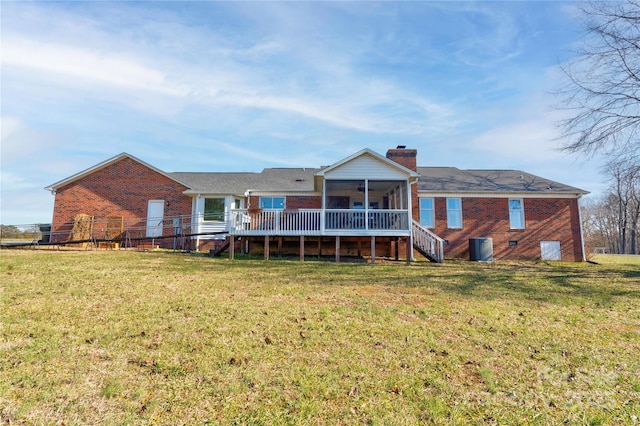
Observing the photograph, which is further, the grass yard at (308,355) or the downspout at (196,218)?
the downspout at (196,218)

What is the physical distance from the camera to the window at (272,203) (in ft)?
58.5

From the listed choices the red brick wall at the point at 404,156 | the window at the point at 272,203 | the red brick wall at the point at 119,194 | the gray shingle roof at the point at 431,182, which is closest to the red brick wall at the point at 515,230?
the gray shingle roof at the point at 431,182

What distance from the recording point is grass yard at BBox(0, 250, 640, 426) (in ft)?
9.02

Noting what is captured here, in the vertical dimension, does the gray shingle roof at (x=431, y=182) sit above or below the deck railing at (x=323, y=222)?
above

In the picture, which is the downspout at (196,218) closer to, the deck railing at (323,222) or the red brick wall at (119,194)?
the red brick wall at (119,194)

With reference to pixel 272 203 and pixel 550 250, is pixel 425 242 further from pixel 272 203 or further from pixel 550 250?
pixel 272 203

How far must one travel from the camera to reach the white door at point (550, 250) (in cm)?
1680

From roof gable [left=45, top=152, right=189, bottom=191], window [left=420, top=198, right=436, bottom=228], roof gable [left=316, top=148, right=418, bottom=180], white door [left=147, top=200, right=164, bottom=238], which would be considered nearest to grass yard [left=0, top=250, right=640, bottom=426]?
roof gable [left=316, top=148, right=418, bottom=180]

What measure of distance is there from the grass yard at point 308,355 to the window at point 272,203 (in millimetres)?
10845

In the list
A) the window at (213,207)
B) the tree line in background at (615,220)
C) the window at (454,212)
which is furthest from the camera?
the tree line in background at (615,220)

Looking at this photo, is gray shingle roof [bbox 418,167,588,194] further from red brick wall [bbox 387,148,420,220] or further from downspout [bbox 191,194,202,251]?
downspout [bbox 191,194,202,251]

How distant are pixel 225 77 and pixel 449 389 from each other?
13105 mm

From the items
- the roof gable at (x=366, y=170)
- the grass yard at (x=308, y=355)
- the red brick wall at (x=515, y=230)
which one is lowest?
the grass yard at (x=308, y=355)

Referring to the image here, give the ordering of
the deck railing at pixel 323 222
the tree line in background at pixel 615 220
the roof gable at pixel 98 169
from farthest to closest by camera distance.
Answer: the tree line in background at pixel 615 220 → the roof gable at pixel 98 169 → the deck railing at pixel 323 222
